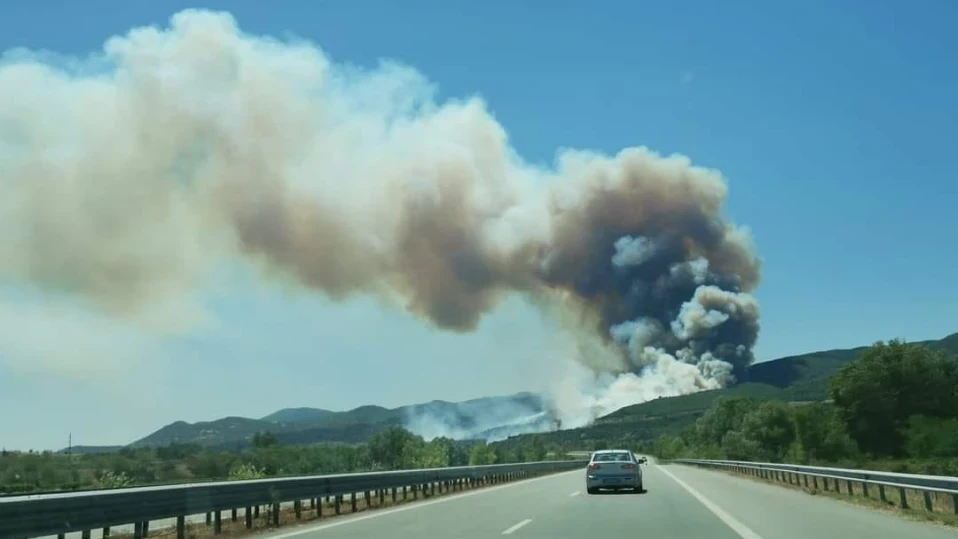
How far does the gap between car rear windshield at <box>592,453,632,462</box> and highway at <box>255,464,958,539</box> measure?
16.2ft

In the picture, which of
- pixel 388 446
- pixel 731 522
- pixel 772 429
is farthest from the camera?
pixel 388 446

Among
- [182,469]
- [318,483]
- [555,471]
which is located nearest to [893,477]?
[318,483]

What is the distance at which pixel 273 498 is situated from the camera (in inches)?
716

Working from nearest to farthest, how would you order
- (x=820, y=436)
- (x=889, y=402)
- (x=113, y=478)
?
(x=113, y=478) < (x=889, y=402) < (x=820, y=436)

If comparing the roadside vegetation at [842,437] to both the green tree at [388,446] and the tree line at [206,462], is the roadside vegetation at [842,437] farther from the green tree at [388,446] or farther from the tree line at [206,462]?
the green tree at [388,446]

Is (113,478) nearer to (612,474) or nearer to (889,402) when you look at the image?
(612,474)

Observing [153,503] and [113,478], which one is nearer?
[153,503]

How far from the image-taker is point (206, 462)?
3750 inches

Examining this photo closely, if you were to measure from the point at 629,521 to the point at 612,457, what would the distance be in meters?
13.0

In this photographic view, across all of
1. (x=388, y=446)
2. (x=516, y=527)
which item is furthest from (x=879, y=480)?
(x=388, y=446)

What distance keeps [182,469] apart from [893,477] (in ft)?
261

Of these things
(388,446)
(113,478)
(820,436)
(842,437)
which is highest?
(388,446)

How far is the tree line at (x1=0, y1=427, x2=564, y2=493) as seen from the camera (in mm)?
43169

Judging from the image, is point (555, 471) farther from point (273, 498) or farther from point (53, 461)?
point (273, 498)
